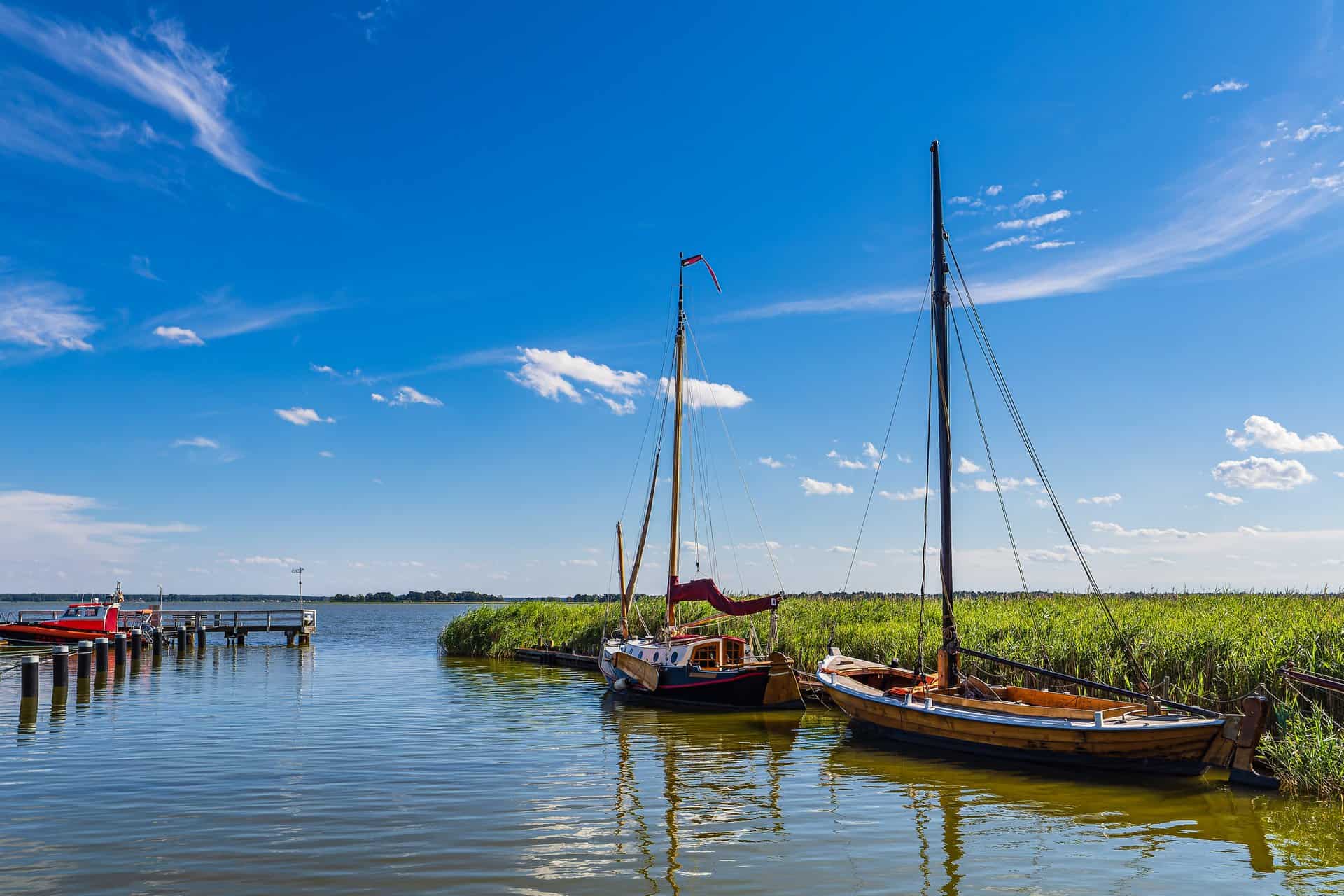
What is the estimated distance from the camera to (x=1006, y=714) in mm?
19625

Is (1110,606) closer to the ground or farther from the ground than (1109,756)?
farther from the ground

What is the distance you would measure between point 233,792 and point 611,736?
10.4 metres

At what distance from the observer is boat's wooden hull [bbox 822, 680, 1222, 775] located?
17250 mm

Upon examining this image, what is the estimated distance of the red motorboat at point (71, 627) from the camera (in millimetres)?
55438

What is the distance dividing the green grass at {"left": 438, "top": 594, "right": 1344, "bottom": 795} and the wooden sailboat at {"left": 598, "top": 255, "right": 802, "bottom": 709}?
3.97m

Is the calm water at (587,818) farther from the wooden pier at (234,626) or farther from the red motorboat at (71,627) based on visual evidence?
the wooden pier at (234,626)

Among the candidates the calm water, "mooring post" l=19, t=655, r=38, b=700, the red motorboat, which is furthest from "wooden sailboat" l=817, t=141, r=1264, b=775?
the red motorboat

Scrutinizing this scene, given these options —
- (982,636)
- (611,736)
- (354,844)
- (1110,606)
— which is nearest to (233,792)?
(354,844)

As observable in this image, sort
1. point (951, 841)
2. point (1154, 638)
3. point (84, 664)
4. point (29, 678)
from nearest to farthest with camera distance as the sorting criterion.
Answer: point (951, 841) < point (1154, 638) < point (29, 678) < point (84, 664)

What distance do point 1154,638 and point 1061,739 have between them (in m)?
6.55

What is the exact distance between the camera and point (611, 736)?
977 inches

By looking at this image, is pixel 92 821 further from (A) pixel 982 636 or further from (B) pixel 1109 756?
(A) pixel 982 636

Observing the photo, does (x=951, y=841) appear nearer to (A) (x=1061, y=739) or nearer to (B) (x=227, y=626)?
(A) (x=1061, y=739)

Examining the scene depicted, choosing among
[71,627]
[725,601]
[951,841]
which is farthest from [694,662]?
[71,627]
